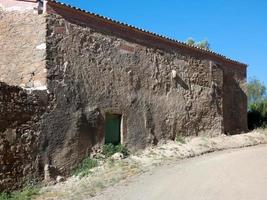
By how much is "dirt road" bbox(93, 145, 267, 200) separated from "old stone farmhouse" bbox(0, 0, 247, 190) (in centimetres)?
200

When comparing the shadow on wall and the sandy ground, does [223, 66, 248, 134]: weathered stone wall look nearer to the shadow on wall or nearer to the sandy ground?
the shadow on wall

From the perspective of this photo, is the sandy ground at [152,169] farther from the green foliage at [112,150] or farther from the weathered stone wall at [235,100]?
the weathered stone wall at [235,100]

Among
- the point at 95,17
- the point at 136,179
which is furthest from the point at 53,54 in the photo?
the point at 136,179

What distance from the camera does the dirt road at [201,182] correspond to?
32.2 ft

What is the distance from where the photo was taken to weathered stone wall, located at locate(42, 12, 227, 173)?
12430 mm

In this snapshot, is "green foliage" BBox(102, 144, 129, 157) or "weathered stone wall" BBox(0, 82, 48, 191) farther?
"green foliage" BBox(102, 144, 129, 157)

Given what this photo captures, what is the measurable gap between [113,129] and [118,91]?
123 centimetres

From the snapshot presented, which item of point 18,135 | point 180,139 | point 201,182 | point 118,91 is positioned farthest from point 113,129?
point 201,182

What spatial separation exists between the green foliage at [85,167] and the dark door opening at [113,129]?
1.10 meters

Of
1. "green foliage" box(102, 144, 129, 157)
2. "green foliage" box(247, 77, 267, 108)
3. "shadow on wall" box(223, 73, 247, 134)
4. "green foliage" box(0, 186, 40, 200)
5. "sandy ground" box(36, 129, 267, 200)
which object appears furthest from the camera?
"green foliage" box(247, 77, 267, 108)

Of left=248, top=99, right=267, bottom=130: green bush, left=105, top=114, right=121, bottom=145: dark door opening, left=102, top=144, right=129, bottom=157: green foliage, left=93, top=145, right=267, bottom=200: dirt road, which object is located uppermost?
left=248, top=99, right=267, bottom=130: green bush

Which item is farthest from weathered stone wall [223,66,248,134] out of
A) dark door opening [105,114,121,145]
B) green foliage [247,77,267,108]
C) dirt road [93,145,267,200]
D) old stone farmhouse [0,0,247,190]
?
green foliage [247,77,267,108]

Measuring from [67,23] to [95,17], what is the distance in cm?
110

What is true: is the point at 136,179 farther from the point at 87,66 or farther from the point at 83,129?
the point at 87,66
